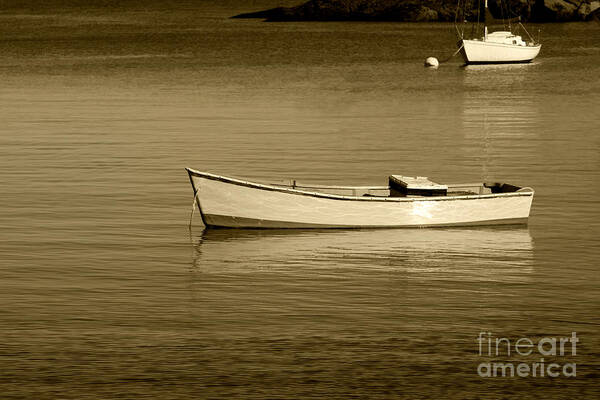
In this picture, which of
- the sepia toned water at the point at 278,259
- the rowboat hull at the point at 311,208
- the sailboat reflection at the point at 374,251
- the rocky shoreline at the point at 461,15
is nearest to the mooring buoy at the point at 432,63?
the sepia toned water at the point at 278,259

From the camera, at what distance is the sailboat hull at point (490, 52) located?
10575 centimetres

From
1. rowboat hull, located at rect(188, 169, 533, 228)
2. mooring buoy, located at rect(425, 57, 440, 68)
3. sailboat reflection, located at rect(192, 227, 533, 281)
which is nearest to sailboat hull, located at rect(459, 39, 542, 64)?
mooring buoy, located at rect(425, 57, 440, 68)

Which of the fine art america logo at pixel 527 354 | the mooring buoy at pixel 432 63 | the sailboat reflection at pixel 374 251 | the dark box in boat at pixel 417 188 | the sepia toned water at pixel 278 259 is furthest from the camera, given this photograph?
the mooring buoy at pixel 432 63

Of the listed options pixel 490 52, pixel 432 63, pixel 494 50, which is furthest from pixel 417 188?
pixel 494 50

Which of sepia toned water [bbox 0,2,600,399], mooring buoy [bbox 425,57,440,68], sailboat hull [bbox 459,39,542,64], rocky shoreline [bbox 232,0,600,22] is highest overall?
rocky shoreline [bbox 232,0,600,22]

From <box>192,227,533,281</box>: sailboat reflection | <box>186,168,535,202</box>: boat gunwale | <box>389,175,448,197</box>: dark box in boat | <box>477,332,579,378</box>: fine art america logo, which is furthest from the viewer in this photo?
<box>389,175,448,197</box>: dark box in boat

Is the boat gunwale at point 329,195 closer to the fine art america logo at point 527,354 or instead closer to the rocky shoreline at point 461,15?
the fine art america logo at point 527,354

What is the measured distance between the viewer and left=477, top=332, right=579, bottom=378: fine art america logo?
870 inches

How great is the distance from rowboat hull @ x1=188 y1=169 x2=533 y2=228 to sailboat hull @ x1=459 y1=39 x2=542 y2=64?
7281 centimetres

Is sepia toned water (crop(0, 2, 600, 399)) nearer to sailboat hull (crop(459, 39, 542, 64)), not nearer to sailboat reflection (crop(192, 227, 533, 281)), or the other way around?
sailboat reflection (crop(192, 227, 533, 281))

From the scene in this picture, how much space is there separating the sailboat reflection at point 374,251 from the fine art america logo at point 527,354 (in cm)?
509

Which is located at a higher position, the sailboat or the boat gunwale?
the sailboat

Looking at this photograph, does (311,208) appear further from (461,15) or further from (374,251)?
(461,15)

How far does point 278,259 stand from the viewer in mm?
31000
